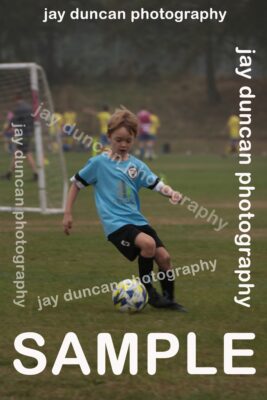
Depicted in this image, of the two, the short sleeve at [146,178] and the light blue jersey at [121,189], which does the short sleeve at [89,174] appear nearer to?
the light blue jersey at [121,189]

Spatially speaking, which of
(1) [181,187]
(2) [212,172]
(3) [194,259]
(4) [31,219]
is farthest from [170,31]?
(3) [194,259]

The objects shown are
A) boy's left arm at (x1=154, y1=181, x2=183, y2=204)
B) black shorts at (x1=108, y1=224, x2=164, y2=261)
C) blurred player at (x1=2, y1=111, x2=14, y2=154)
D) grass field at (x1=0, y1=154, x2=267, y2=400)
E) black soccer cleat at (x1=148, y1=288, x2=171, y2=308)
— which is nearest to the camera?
grass field at (x1=0, y1=154, x2=267, y2=400)

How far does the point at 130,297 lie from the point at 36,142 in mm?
8736

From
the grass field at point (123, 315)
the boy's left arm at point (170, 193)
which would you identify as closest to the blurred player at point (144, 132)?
the grass field at point (123, 315)

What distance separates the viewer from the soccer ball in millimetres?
8992

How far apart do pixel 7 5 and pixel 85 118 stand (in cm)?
1007

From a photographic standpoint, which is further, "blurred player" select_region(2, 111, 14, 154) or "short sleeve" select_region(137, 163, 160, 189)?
"blurred player" select_region(2, 111, 14, 154)

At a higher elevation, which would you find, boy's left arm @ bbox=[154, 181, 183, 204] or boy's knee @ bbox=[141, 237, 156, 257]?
boy's left arm @ bbox=[154, 181, 183, 204]

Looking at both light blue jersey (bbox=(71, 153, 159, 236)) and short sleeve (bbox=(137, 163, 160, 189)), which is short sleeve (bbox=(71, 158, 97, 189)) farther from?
short sleeve (bbox=(137, 163, 160, 189))

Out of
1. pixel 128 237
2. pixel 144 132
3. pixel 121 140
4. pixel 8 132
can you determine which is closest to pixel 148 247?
pixel 128 237

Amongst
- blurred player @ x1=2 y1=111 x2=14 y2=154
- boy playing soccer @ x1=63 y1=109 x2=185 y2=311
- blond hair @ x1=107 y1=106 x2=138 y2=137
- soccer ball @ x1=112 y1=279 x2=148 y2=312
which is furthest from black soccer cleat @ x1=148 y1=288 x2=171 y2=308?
blurred player @ x1=2 y1=111 x2=14 y2=154

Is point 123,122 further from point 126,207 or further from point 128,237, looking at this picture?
point 128,237

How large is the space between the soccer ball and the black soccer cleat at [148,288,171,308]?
0.12 meters

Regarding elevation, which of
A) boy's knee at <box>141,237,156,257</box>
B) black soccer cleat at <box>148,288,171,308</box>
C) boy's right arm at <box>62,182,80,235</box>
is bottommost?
black soccer cleat at <box>148,288,171,308</box>
